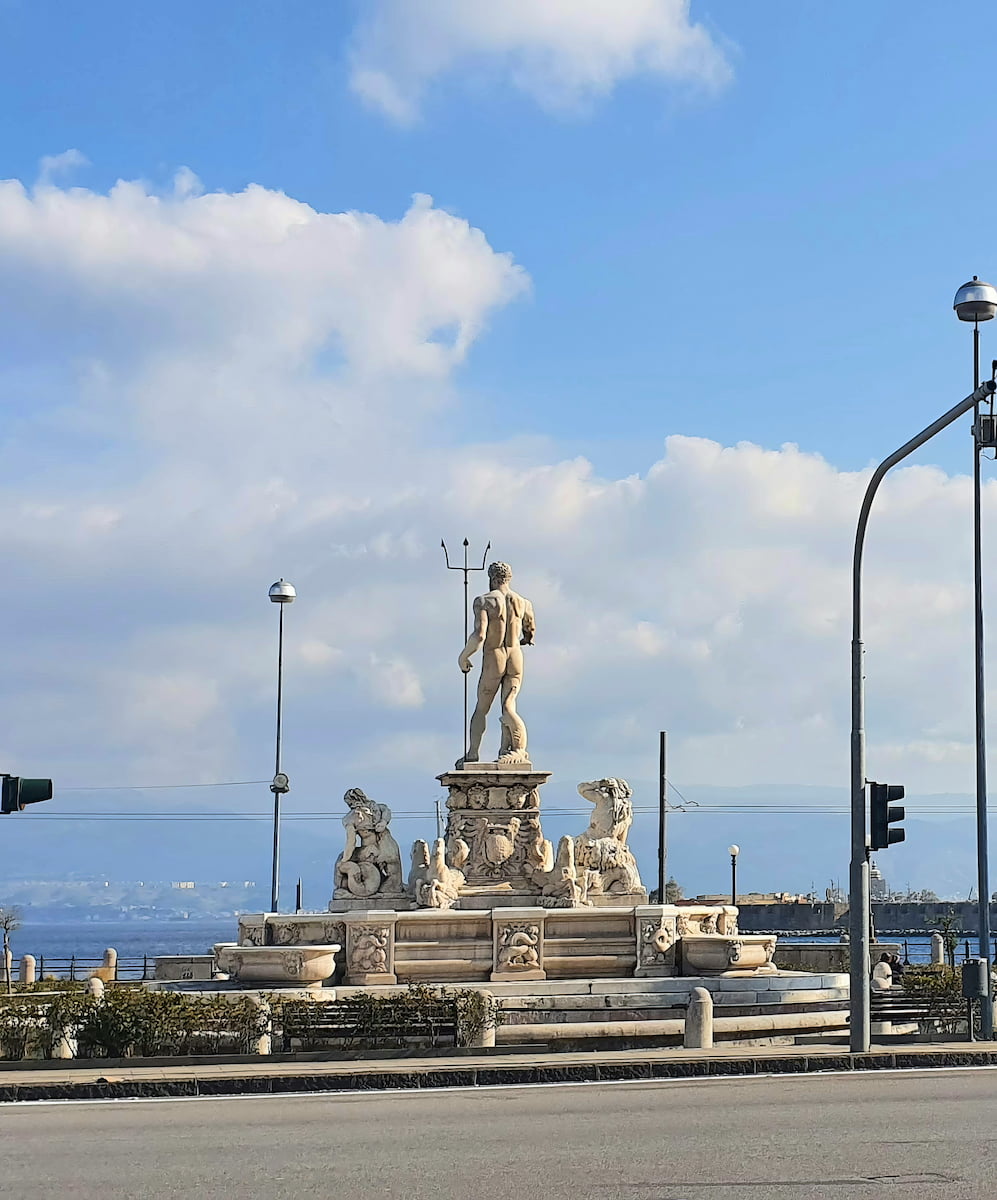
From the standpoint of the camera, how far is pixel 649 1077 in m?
16.8

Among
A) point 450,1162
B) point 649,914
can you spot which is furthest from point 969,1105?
point 649,914

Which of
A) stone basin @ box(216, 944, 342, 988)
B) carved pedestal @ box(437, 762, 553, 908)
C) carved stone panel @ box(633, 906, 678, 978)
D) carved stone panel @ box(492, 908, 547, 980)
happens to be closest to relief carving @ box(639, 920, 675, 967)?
carved stone panel @ box(633, 906, 678, 978)

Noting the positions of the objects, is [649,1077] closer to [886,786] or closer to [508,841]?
[886,786]

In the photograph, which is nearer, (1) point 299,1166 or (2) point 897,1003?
(1) point 299,1166

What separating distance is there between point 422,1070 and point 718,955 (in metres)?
8.27

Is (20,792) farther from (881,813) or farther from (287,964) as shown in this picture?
(881,813)

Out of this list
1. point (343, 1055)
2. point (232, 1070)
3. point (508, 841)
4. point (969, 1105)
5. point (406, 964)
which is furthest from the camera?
point (508, 841)

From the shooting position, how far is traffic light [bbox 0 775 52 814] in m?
17.5

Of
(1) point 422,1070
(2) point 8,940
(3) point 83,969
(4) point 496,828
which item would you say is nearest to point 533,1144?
(1) point 422,1070

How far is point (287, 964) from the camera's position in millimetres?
23078

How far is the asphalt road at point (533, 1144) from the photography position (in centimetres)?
1037

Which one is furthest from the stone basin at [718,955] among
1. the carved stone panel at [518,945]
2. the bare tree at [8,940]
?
the bare tree at [8,940]

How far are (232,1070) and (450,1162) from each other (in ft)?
19.5

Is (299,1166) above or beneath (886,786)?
beneath
